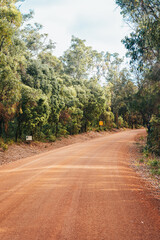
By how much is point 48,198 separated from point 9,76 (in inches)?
402

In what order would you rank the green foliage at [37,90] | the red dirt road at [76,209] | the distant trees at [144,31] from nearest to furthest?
the red dirt road at [76,209] → the distant trees at [144,31] → the green foliage at [37,90]

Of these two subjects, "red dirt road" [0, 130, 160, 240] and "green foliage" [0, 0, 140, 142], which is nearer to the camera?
"red dirt road" [0, 130, 160, 240]

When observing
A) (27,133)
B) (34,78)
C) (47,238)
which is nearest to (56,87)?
(34,78)

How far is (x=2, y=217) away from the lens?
437cm

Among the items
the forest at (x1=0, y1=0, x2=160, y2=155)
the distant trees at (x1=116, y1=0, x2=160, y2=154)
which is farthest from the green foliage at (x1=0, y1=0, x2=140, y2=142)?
the distant trees at (x1=116, y1=0, x2=160, y2=154)

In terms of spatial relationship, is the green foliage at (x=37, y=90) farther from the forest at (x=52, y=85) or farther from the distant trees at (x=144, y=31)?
the distant trees at (x=144, y=31)

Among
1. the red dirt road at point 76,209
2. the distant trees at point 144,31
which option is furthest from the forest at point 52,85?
the red dirt road at point 76,209

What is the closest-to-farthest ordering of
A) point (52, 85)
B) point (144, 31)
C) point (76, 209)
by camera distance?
point (76, 209) → point (144, 31) → point (52, 85)

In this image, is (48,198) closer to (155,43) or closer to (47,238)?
(47,238)

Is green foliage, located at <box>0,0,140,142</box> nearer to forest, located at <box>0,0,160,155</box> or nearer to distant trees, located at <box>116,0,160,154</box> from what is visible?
forest, located at <box>0,0,160,155</box>

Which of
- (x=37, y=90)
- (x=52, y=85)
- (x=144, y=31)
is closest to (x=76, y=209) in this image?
(x=144, y=31)

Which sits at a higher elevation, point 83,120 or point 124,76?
point 124,76

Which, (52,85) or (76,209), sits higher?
(52,85)

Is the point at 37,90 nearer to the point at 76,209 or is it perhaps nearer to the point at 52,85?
the point at 52,85
